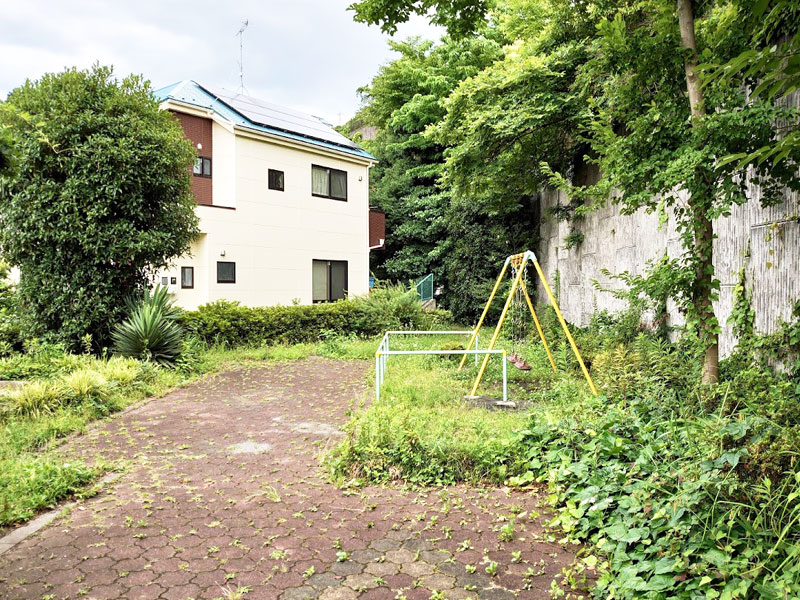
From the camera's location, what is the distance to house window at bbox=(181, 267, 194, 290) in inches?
522

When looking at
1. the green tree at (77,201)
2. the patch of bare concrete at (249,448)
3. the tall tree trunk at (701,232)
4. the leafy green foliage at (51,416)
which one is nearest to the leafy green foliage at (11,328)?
the green tree at (77,201)

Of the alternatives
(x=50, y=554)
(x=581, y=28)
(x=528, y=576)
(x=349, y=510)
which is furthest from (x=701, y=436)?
(x=581, y=28)

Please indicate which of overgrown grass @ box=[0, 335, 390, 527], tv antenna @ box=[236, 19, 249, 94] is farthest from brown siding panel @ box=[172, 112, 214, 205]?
overgrown grass @ box=[0, 335, 390, 527]

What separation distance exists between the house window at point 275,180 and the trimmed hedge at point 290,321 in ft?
11.9

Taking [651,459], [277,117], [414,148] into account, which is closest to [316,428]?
[651,459]

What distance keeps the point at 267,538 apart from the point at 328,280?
1278 cm

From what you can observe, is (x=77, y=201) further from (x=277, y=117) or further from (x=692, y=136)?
(x=692, y=136)

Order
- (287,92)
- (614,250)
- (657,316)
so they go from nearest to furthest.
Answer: (657,316) < (614,250) < (287,92)

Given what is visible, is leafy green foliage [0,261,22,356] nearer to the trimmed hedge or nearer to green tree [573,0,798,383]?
the trimmed hedge

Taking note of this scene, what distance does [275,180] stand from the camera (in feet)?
47.8

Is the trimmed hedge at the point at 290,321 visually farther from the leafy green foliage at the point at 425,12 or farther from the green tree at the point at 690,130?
the leafy green foliage at the point at 425,12

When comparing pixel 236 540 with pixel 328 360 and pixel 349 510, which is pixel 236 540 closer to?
pixel 349 510

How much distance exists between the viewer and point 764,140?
4.58 meters

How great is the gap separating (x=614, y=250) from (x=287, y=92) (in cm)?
1668
